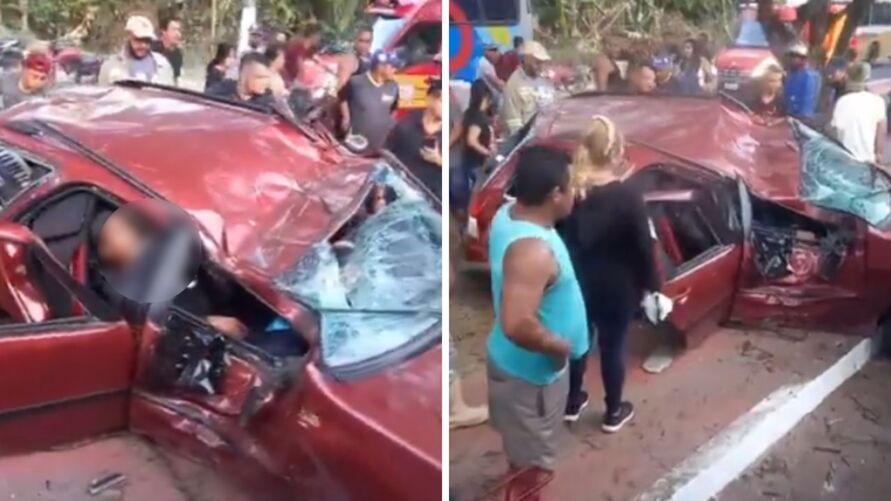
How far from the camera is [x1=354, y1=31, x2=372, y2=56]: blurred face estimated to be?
210 centimetres

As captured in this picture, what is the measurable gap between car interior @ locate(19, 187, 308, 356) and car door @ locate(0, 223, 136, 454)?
19 mm

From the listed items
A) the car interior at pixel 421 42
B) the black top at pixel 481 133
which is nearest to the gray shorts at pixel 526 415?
the black top at pixel 481 133

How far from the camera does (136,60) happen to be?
2.03 m

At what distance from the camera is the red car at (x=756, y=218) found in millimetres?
2248

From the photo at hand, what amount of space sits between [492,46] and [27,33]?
835 millimetres

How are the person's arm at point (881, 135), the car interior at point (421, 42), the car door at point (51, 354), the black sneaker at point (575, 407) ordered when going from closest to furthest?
the car door at point (51, 354) < the car interior at point (421, 42) < the black sneaker at point (575, 407) < the person's arm at point (881, 135)

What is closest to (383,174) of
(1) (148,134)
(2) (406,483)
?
(1) (148,134)

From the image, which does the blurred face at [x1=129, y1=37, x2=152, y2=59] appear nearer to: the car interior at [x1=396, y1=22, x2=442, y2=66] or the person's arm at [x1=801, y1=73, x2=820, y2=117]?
the car interior at [x1=396, y1=22, x2=442, y2=66]

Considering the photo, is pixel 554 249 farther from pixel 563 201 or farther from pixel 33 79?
pixel 33 79

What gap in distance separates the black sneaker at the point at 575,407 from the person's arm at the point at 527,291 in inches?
4.9

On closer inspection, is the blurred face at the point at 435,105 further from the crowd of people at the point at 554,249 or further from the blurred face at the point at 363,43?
the blurred face at the point at 363,43

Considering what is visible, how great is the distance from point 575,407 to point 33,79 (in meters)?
1.16

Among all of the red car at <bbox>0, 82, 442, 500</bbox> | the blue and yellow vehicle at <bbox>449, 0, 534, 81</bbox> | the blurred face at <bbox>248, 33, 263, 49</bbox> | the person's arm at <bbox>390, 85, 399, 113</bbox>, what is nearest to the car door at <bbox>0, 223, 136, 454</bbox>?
the red car at <bbox>0, 82, 442, 500</bbox>

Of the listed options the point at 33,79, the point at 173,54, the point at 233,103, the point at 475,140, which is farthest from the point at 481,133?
the point at 33,79
